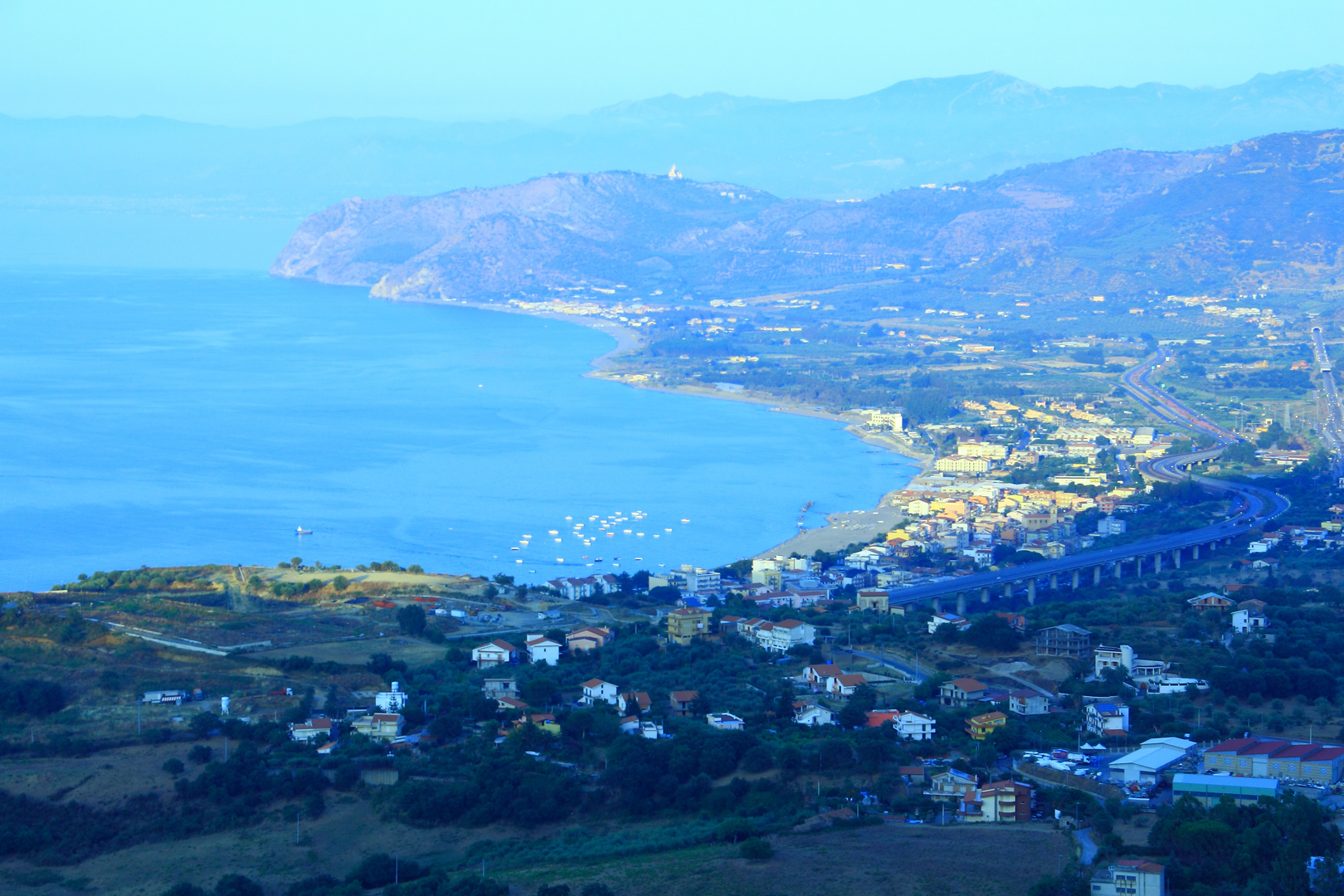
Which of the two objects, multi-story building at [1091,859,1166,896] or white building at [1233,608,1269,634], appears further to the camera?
white building at [1233,608,1269,634]

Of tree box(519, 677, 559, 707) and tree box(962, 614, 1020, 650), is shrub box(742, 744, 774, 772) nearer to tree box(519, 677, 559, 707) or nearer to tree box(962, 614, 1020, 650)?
tree box(519, 677, 559, 707)

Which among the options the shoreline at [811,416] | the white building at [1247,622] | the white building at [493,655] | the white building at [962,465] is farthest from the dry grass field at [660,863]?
the white building at [962,465]

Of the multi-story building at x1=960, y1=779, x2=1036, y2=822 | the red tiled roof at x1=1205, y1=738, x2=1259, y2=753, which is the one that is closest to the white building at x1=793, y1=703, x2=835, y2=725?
A: the multi-story building at x1=960, y1=779, x2=1036, y2=822

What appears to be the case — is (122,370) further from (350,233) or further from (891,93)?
(891,93)

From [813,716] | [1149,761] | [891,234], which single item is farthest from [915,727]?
[891,234]

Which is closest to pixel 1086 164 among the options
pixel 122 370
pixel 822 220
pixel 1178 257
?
pixel 822 220

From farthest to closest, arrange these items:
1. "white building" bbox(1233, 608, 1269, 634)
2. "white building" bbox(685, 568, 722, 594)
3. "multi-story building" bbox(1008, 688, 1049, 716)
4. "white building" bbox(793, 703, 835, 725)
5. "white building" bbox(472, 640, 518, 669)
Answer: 1. "white building" bbox(685, 568, 722, 594)
2. "white building" bbox(1233, 608, 1269, 634)
3. "white building" bbox(472, 640, 518, 669)
4. "multi-story building" bbox(1008, 688, 1049, 716)
5. "white building" bbox(793, 703, 835, 725)
